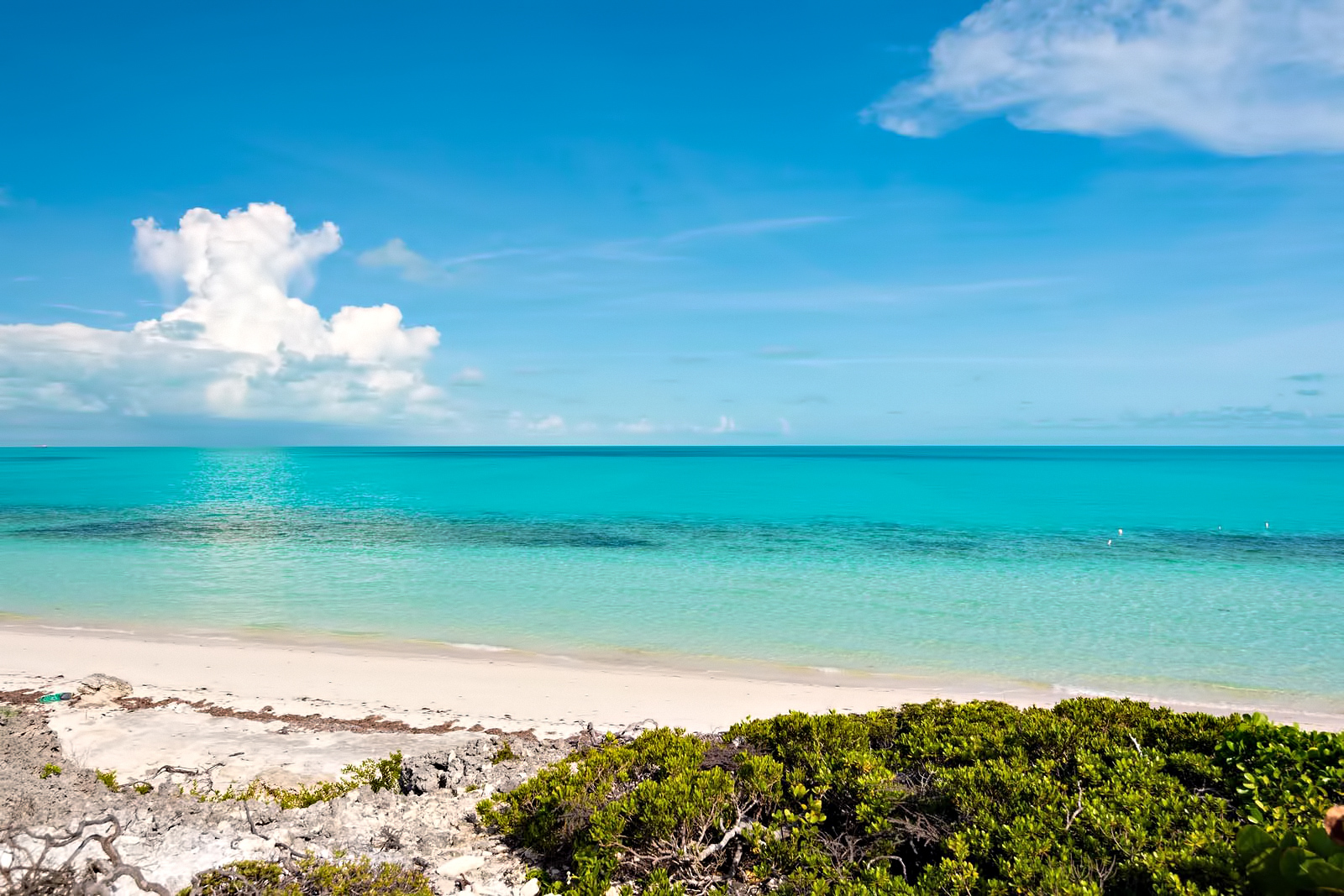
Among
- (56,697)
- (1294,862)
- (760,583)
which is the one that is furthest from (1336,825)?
(760,583)

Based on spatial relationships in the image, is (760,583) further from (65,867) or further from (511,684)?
(65,867)

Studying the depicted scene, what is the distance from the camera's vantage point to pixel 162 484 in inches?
2756

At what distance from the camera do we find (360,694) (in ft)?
40.2

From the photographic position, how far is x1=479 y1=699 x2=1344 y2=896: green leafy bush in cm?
438

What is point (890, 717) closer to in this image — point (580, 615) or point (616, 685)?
point (616, 685)

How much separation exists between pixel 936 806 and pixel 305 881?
4.36 m

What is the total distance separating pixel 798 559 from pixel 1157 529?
836 inches

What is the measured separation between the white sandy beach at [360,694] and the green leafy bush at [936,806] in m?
4.13

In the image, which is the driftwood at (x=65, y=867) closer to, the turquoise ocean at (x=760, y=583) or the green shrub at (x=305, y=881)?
the green shrub at (x=305, y=881)

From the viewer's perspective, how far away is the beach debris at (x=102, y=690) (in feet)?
36.2

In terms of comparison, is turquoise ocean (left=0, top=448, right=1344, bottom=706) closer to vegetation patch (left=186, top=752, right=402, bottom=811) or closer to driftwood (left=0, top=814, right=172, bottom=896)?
vegetation patch (left=186, top=752, right=402, bottom=811)

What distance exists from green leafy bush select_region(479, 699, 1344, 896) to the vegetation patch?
1.41m

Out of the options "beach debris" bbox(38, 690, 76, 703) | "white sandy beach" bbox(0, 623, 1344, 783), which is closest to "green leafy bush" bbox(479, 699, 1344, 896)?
"white sandy beach" bbox(0, 623, 1344, 783)

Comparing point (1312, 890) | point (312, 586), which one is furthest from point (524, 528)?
point (1312, 890)
